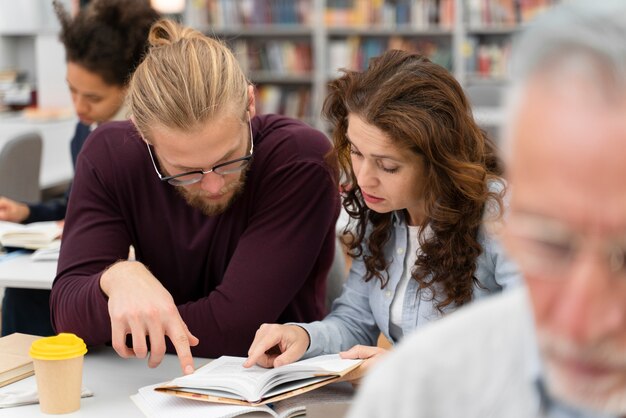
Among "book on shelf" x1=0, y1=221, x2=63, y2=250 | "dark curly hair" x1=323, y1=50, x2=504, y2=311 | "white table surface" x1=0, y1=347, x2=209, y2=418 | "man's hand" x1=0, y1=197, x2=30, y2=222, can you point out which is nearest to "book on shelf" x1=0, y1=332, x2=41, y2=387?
"white table surface" x1=0, y1=347, x2=209, y2=418

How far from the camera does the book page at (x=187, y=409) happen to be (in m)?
1.53

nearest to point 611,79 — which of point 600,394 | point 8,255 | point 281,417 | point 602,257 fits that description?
point 602,257

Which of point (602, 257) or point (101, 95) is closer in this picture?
point (602, 257)

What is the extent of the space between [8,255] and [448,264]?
1.33 m

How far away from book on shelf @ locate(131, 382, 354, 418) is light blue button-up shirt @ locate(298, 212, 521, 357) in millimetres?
184

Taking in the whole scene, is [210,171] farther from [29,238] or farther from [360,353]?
[29,238]

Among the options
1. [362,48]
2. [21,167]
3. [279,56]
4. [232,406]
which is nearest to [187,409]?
[232,406]

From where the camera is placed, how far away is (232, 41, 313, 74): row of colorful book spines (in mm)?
→ 7367

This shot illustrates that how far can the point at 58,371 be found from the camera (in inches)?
61.5

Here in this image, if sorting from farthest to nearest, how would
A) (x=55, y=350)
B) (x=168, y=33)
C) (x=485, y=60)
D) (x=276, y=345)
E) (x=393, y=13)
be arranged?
1. (x=393, y=13)
2. (x=485, y=60)
3. (x=168, y=33)
4. (x=276, y=345)
5. (x=55, y=350)

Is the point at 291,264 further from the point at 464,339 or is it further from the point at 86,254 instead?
the point at 464,339

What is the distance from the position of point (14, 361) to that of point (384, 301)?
78 centimetres

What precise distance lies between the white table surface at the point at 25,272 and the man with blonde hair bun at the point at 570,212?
64.9 inches

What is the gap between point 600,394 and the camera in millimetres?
716
